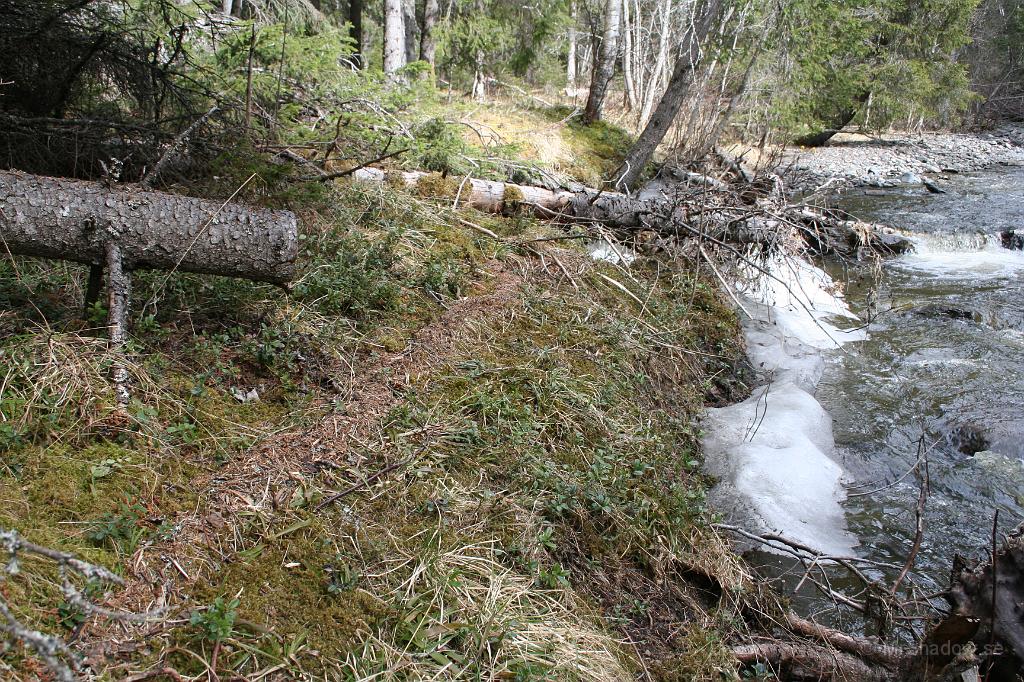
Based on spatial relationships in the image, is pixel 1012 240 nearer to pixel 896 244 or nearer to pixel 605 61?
pixel 896 244

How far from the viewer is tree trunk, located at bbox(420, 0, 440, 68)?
42.4 ft

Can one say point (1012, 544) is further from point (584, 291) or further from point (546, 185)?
point (546, 185)

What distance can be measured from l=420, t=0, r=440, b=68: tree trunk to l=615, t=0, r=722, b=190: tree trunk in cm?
517

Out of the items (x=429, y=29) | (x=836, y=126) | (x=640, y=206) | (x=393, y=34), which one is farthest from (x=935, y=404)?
(x=836, y=126)

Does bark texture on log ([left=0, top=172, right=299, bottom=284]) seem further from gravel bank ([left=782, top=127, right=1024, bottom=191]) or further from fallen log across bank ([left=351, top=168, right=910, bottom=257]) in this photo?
gravel bank ([left=782, top=127, right=1024, bottom=191])

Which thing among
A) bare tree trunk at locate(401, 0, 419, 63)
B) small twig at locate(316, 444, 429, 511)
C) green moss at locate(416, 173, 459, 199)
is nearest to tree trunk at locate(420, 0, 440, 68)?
bare tree trunk at locate(401, 0, 419, 63)

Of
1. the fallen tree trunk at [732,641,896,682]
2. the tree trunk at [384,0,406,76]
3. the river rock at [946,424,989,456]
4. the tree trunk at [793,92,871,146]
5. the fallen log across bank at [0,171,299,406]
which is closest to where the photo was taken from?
the fallen log across bank at [0,171,299,406]

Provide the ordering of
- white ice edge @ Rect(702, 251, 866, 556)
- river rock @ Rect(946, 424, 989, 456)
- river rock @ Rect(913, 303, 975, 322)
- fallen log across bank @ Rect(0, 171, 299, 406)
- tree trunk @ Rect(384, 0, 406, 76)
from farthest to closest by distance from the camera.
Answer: tree trunk @ Rect(384, 0, 406, 76) → river rock @ Rect(913, 303, 975, 322) → river rock @ Rect(946, 424, 989, 456) → white ice edge @ Rect(702, 251, 866, 556) → fallen log across bank @ Rect(0, 171, 299, 406)

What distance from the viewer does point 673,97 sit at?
9.62 metres

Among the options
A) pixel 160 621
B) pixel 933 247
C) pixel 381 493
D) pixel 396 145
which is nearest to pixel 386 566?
pixel 381 493

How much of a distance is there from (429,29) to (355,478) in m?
12.4

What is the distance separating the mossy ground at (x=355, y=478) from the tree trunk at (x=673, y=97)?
5.20 meters

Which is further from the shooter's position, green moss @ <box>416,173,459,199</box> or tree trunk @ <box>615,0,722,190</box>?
tree trunk @ <box>615,0,722,190</box>

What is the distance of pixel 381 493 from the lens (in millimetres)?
2748
